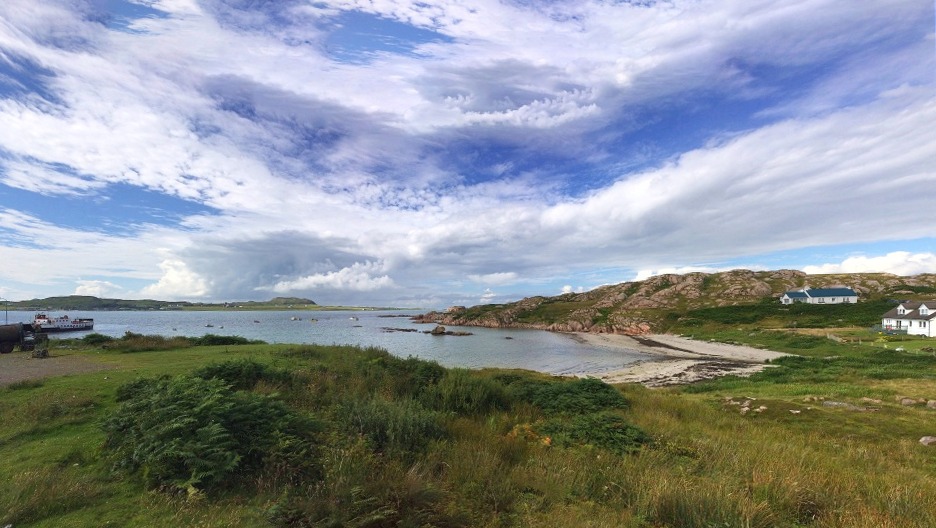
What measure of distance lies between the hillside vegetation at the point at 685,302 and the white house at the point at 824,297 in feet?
10.1

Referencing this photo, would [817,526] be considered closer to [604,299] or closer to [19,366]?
[19,366]

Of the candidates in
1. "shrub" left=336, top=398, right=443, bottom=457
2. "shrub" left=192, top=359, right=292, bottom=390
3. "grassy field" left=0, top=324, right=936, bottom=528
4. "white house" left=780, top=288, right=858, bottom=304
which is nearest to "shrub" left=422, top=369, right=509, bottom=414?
"grassy field" left=0, top=324, right=936, bottom=528

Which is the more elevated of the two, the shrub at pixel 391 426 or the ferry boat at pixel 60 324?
the shrub at pixel 391 426

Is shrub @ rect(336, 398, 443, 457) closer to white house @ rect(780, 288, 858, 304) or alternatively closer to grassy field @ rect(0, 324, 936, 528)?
grassy field @ rect(0, 324, 936, 528)

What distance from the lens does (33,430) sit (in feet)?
23.3

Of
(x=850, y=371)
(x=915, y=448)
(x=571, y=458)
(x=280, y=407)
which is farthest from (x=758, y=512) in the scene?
(x=850, y=371)

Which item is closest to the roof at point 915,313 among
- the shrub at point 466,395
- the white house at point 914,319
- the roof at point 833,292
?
the white house at point 914,319

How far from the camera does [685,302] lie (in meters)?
126

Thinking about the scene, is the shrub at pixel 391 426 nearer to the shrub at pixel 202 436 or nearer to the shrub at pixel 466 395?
the shrub at pixel 202 436

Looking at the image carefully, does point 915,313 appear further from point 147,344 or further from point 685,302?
point 147,344

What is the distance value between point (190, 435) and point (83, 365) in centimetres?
1406

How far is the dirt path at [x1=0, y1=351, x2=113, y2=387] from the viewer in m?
12.3

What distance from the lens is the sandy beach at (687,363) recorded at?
33.9m

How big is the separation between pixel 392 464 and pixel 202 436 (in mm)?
2613
